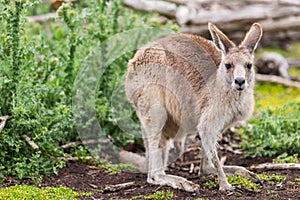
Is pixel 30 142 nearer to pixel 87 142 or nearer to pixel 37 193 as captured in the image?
pixel 37 193

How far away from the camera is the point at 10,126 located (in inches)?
195

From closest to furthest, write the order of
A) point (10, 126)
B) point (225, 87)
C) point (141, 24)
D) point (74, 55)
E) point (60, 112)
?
point (225, 87), point (10, 126), point (60, 112), point (74, 55), point (141, 24)

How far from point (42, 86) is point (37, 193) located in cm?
122

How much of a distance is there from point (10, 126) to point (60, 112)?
1.92 feet

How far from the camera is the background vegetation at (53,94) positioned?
4.86 metres

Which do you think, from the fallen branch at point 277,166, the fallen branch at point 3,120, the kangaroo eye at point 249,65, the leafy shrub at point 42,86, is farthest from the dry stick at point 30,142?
the fallen branch at point 277,166

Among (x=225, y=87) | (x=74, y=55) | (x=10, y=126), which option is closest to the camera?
(x=225, y=87)

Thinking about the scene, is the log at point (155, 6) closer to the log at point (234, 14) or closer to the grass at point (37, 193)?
the log at point (234, 14)

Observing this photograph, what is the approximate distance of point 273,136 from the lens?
18.8ft

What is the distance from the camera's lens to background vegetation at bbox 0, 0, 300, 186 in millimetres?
4859

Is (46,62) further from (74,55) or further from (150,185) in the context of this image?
(150,185)

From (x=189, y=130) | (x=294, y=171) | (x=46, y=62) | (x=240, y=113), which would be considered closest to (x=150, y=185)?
(x=189, y=130)

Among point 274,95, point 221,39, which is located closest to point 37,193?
point 221,39

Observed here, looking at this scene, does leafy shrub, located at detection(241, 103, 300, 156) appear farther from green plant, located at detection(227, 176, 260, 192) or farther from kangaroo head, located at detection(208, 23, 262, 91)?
kangaroo head, located at detection(208, 23, 262, 91)
